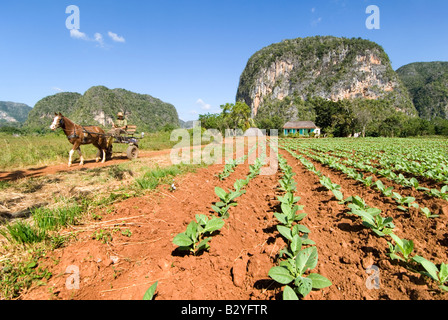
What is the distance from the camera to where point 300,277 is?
1527mm

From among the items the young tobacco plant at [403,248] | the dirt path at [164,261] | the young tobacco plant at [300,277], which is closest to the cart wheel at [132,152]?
the dirt path at [164,261]

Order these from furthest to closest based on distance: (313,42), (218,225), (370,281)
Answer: (313,42) < (218,225) < (370,281)

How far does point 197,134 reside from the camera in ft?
77.9

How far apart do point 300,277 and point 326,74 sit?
170 meters

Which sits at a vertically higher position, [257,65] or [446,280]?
[257,65]

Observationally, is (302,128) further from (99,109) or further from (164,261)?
(99,109)

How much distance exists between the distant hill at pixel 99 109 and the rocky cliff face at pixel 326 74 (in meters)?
78.9

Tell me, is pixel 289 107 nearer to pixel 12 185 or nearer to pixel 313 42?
pixel 313 42

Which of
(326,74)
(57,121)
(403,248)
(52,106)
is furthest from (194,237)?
(326,74)

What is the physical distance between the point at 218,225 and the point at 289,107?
135m

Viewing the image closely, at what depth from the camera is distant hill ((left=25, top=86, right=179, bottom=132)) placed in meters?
86.5

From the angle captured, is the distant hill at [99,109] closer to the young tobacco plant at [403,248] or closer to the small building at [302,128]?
the small building at [302,128]
